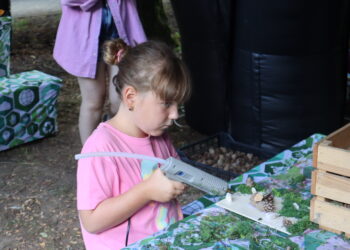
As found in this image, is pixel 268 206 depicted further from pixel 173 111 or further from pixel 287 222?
pixel 173 111

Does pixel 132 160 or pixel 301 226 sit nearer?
pixel 301 226

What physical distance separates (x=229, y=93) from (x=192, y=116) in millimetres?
579

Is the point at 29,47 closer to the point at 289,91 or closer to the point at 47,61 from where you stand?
the point at 47,61

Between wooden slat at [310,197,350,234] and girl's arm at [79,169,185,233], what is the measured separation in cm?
34

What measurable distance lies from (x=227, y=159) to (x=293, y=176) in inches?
75.7

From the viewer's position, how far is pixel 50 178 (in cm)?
345

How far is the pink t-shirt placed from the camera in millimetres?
1359

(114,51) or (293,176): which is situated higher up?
(114,51)

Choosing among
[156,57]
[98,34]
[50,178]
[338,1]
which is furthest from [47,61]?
[156,57]

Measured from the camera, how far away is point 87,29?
9.39ft

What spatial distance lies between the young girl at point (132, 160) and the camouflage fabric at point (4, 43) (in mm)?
2665

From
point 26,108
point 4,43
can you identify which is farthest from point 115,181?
point 4,43

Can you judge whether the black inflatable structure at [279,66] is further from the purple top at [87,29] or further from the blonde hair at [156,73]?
the blonde hair at [156,73]

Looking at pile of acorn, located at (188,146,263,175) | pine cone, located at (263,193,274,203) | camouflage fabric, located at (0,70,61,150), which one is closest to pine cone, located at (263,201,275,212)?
pine cone, located at (263,193,274,203)
